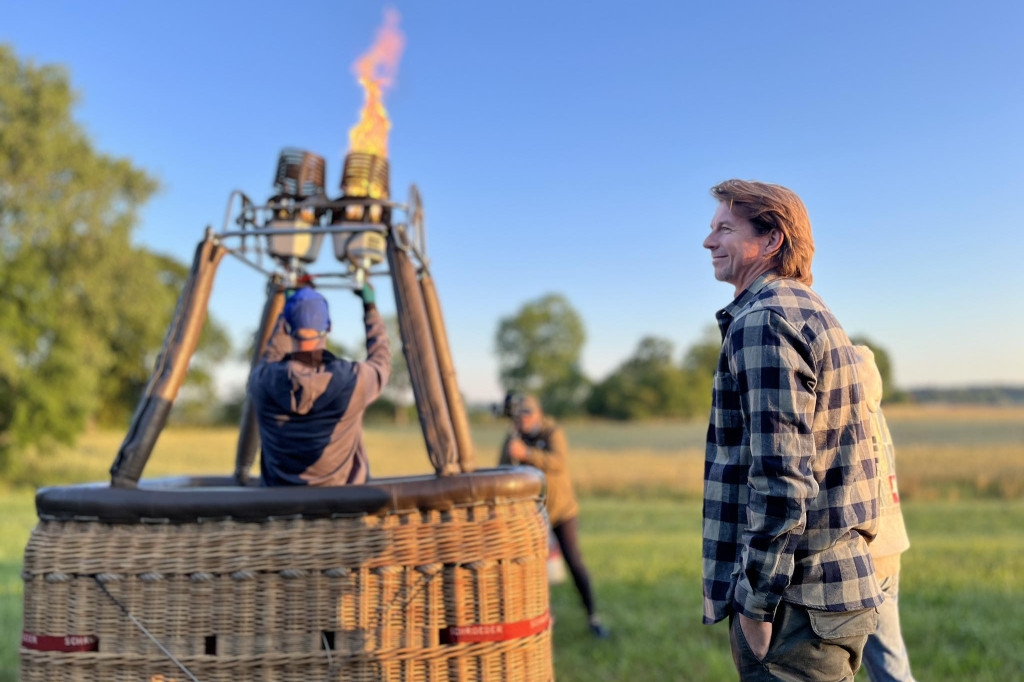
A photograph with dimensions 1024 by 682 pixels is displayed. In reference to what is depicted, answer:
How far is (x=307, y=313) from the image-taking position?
3145mm

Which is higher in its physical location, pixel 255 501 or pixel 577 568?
pixel 255 501

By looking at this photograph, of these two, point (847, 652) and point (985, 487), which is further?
point (985, 487)

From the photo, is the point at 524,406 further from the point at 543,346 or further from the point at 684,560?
the point at 543,346

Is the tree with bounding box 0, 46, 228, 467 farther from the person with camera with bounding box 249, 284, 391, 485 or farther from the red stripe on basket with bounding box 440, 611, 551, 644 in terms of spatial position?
the red stripe on basket with bounding box 440, 611, 551, 644

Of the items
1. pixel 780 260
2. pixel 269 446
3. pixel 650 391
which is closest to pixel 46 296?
pixel 269 446

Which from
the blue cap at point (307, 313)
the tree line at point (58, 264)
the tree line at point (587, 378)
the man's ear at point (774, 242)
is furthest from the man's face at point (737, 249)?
the tree line at point (587, 378)

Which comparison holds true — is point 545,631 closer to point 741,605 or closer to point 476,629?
point 476,629

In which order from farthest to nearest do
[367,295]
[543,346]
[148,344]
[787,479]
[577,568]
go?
[543,346], [148,344], [577,568], [367,295], [787,479]

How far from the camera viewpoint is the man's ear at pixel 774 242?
6.63 feet

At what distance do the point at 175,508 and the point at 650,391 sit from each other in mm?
64071

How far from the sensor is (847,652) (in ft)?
6.25

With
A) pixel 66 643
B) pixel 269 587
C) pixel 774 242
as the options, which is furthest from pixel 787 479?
pixel 66 643

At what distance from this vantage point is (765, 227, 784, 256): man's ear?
6.63ft

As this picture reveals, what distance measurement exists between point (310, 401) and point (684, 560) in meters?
6.55
